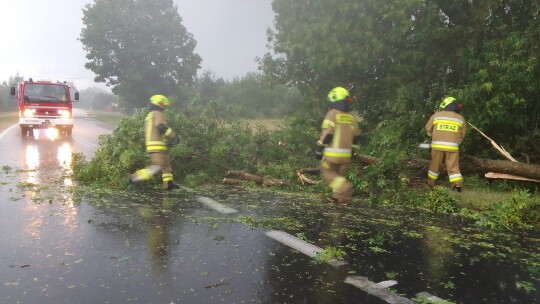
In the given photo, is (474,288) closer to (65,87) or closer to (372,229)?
(372,229)

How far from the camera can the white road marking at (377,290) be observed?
298 centimetres

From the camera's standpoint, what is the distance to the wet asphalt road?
3061 millimetres

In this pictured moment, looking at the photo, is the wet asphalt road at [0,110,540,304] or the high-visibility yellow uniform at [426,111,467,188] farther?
the high-visibility yellow uniform at [426,111,467,188]

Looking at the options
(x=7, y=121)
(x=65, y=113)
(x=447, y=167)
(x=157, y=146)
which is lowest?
(x=7, y=121)

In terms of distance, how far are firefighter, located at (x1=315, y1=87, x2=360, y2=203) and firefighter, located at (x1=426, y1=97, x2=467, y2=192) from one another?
6.23 ft

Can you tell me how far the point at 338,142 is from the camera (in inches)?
241

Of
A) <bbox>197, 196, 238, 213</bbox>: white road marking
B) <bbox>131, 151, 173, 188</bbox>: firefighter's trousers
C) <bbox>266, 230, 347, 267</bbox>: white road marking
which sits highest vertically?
<bbox>131, 151, 173, 188</bbox>: firefighter's trousers

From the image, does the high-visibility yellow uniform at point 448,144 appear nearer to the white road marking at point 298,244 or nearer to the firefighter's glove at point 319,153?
the firefighter's glove at point 319,153

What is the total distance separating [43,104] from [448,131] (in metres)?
16.9

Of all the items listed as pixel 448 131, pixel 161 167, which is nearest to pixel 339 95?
pixel 448 131

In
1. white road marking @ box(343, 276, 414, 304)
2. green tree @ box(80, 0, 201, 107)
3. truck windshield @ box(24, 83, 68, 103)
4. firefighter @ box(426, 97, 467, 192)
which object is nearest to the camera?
white road marking @ box(343, 276, 414, 304)

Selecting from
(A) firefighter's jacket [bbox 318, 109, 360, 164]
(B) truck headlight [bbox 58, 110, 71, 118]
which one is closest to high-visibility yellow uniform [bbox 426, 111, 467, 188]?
(A) firefighter's jacket [bbox 318, 109, 360, 164]

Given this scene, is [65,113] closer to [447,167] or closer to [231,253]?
[447,167]

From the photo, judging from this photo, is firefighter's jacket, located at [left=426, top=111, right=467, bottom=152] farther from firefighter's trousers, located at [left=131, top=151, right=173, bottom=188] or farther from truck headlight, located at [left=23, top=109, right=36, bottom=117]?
truck headlight, located at [left=23, top=109, right=36, bottom=117]
